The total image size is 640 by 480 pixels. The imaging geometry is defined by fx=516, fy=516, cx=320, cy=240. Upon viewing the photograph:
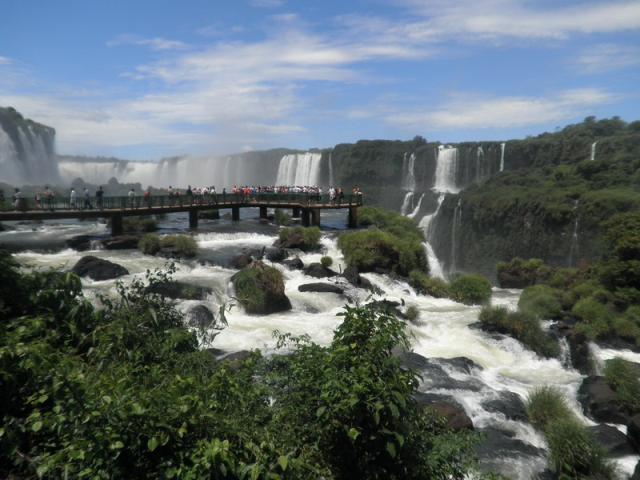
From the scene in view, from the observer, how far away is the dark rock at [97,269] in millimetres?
17906

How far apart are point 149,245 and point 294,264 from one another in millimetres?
6443

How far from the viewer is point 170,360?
17.7ft

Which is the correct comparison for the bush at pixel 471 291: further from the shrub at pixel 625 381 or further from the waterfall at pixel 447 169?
the waterfall at pixel 447 169

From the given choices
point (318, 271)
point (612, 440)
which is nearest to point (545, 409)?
point (612, 440)

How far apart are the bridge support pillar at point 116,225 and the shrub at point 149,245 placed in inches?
152

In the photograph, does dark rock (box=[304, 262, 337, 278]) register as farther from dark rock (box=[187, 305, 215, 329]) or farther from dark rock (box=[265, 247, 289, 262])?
dark rock (box=[187, 305, 215, 329])

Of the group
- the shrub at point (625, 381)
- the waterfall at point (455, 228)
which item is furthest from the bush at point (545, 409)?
the waterfall at point (455, 228)

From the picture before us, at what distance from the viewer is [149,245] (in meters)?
22.4

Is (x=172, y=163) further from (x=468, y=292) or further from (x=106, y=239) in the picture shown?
(x=468, y=292)

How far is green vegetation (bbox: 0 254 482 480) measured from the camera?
366cm

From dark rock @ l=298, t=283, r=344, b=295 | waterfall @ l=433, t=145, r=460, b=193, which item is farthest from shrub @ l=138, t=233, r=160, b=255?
waterfall @ l=433, t=145, r=460, b=193

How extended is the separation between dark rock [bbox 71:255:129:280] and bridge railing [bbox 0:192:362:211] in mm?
7867

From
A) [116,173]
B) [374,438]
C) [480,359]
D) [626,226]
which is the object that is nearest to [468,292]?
[480,359]

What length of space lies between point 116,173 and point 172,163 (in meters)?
11.2
